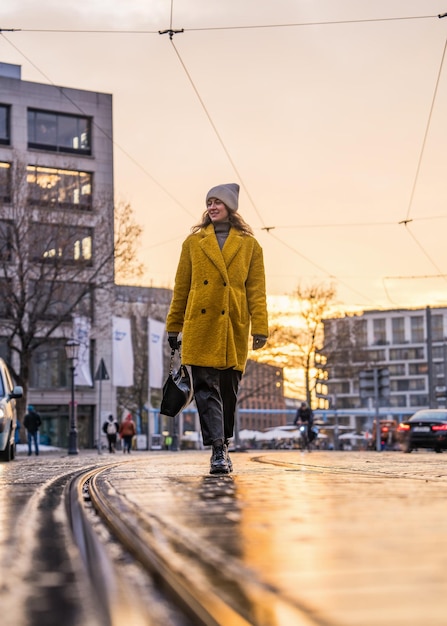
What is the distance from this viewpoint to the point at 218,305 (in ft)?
26.5

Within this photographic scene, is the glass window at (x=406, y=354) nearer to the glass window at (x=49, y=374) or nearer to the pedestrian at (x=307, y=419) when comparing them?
the glass window at (x=49, y=374)

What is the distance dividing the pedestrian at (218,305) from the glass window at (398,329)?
160110mm

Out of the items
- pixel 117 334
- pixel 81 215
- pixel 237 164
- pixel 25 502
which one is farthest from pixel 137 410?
pixel 25 502

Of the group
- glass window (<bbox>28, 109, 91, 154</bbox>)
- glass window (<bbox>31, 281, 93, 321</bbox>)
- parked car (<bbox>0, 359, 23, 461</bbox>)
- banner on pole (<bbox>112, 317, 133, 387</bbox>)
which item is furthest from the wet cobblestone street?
glass window (<bbox>28, 109, 91, 154</bbox>)

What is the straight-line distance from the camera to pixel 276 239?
43.8 m

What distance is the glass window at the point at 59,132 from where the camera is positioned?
64.4 metres

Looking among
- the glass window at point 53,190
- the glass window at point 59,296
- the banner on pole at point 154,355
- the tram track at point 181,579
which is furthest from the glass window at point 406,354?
the tram track at point 181,579

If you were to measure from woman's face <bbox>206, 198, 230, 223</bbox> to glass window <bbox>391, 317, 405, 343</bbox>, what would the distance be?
160279mm

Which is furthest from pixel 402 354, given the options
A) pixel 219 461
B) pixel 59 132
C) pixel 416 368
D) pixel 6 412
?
pixel 219 461

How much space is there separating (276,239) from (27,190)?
32.9 feet

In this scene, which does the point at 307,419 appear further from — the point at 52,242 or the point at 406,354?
the point at 406,354

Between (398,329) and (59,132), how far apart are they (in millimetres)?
109158

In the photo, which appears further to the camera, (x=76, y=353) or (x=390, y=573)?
(x=76, y=353)

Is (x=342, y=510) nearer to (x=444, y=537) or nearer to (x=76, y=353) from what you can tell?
(x=444, y=537)
